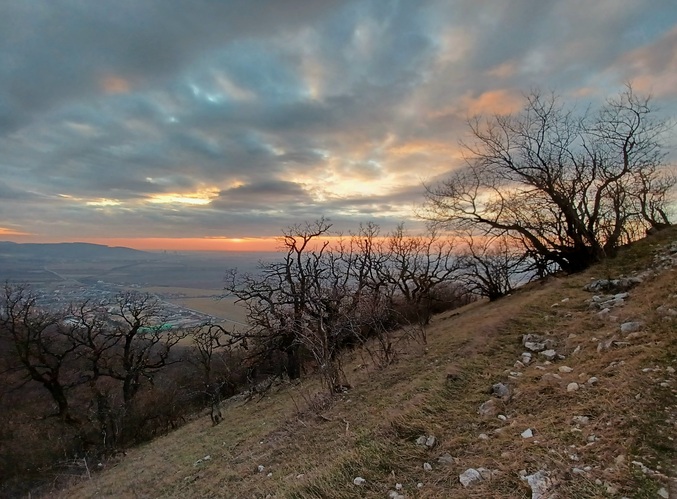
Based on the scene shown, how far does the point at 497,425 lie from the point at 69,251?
140 meters

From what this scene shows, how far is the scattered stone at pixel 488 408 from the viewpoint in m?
5.11

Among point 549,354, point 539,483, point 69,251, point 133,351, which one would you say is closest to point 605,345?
point 549,354

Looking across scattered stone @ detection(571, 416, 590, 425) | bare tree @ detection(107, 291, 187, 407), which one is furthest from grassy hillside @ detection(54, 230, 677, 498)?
bare tree @ detection(107, 291, 187, 407)

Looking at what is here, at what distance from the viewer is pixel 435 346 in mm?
9742

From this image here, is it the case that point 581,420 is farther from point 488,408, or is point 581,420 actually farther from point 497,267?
point 497,267

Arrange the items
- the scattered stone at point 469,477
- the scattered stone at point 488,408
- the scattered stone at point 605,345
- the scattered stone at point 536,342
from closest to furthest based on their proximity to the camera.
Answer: the scattered stone at point 469,477, the scattered stone at point 488,408, the scattered stone at point 605,345, the scattered stone at point 536,342

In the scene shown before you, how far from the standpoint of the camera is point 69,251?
11525 cm

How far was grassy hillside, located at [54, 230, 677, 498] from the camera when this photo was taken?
11.6ft

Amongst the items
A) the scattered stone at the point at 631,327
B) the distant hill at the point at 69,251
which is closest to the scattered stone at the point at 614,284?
the scattered stone at the point at 631,327

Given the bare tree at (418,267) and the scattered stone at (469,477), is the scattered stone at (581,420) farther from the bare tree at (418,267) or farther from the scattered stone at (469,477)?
the bare tree at (418,267)

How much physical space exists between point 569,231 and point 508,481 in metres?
15.0

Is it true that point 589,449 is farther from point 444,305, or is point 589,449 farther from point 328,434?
point 444,305

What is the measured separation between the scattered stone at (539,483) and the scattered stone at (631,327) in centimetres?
415

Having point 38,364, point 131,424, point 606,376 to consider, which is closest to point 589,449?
point 606,376
